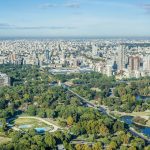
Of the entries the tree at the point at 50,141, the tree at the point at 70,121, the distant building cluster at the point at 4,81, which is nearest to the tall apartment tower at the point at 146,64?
the distant building cluster at the point at 4,81

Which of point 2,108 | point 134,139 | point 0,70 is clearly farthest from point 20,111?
point 0,70

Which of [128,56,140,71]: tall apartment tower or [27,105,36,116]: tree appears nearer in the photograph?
[27,105,36,116]: tree

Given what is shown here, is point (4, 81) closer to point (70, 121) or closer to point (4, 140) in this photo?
point (70, 121)

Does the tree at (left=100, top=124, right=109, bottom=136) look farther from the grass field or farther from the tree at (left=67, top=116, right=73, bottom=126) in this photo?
the grass field

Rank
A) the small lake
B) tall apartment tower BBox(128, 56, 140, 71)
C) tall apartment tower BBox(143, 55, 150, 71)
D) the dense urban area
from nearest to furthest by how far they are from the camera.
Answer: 1. the dense urban area
2. the small lake
3. tall apartment tower BBox(143, 55, 150, 71)
4. tall apartment tower BBox(128, 56, 140, 71)

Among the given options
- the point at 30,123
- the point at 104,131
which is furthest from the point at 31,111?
the point at 104,131

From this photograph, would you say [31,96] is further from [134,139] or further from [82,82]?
[134,139]

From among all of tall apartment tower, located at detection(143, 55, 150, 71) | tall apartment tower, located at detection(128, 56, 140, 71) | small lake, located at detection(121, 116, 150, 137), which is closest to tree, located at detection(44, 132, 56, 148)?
small lake, located at detection(121, 116, 150, 137)

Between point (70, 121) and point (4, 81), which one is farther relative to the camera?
point (4, 81)

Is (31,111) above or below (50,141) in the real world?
below
